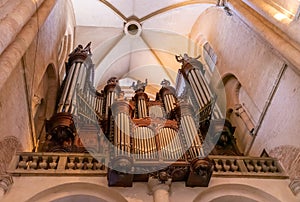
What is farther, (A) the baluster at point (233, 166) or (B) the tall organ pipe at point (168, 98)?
(B) the tall organ pipe at point (168, 98)

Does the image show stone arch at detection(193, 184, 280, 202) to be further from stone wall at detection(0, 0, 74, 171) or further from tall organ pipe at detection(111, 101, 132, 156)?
stone wall at detection(0, 0, 74, 171)

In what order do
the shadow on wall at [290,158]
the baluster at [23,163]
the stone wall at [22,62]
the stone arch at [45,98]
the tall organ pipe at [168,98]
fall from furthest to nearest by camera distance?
the stone arch at [45,98] < the tall organ pipe at [168,98] < the shadow on wall at [290,158] < the baluster at [23,163] < the stone wall at [22,62]

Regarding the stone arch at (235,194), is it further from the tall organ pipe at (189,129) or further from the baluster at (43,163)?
the baluster at (43,163)

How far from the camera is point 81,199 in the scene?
6613mm

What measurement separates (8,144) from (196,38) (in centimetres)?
778

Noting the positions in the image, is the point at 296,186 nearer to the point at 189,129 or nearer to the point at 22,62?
the point at 189,129

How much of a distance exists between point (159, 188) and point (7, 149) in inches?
104

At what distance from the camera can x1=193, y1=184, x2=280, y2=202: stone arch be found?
22.3ft

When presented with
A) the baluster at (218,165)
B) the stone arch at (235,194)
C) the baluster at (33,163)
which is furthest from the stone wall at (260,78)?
the baluster at (33,163)

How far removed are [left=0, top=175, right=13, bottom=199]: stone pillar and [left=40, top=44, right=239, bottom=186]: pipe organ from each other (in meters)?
1.31

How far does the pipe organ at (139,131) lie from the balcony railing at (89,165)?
0.35 meters

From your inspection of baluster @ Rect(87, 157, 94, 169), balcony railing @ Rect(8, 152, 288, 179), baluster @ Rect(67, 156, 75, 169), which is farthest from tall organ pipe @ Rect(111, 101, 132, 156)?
baluster @ Rect(67, 156, 75, 169)

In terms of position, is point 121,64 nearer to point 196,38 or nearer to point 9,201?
point 196,38

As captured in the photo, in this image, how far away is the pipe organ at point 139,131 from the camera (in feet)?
21.2
